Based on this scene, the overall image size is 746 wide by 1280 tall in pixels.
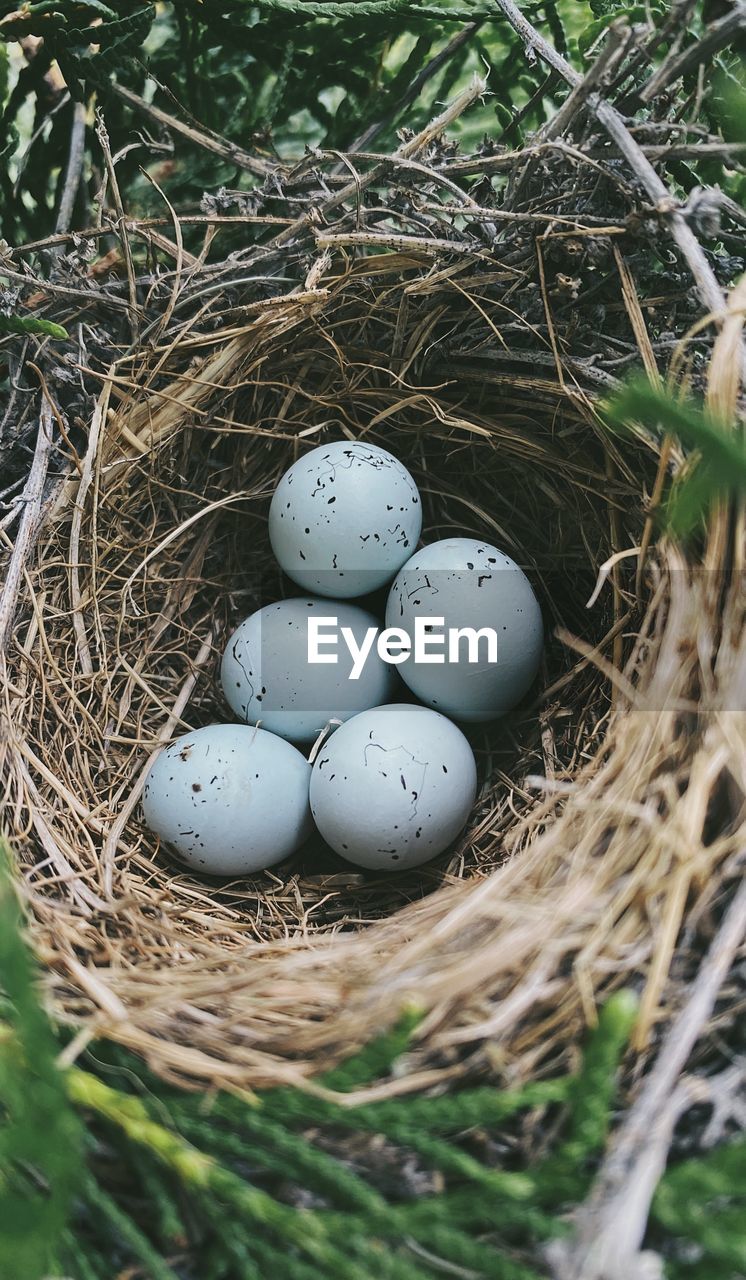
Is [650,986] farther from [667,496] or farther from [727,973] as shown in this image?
[667,496]

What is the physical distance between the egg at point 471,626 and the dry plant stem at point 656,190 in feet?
1.33

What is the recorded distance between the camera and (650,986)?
2.30 feet

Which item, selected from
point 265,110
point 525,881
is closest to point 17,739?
point 525,881

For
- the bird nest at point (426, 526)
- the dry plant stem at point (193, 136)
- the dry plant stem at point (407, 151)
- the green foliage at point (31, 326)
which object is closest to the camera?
the bird nest at point (426, 526)

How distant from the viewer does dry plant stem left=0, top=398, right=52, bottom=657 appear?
1.15m

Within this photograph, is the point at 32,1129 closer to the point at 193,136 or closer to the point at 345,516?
the point at 345,516

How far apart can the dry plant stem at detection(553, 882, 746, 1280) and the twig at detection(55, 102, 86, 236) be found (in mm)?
1232

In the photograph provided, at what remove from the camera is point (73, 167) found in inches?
54.6

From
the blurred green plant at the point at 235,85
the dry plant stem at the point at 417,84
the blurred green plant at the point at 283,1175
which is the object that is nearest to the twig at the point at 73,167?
the blurred green plant at the point at 235,85

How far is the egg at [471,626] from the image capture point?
1206 mm

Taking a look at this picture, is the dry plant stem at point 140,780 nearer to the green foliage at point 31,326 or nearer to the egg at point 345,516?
the egg at point 345,516

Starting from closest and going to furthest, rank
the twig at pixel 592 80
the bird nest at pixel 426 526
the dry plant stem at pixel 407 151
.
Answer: the bird nest at pixel 426 526
the twig at pixel 592 80
the dry plant stem at pixel 407 151

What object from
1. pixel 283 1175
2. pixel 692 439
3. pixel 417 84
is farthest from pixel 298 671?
pixel 417 84

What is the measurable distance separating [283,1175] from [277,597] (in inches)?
34.3
